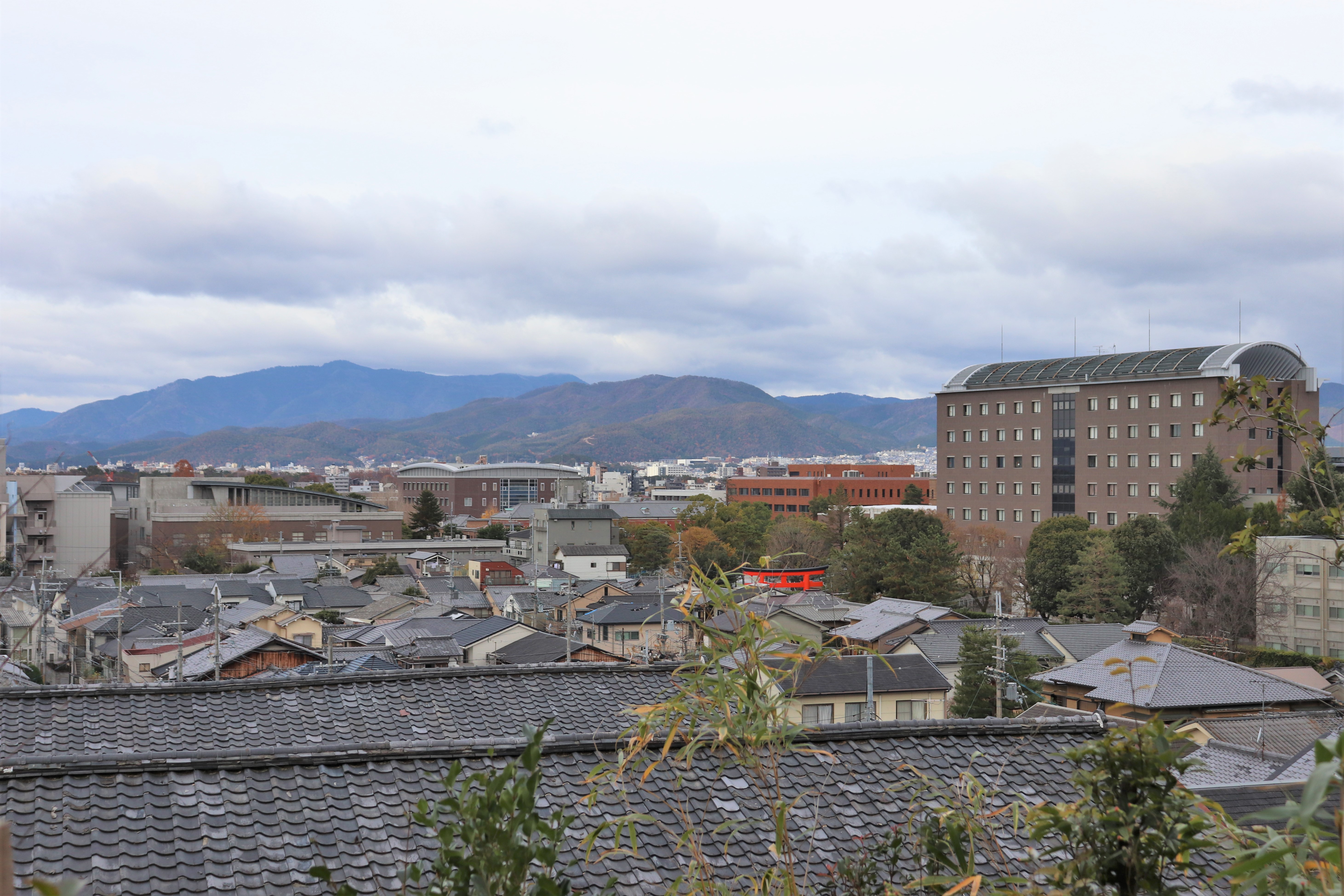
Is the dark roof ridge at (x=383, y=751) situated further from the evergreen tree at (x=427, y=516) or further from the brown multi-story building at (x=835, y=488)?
the brown multi-story building at (x=835, y=488)

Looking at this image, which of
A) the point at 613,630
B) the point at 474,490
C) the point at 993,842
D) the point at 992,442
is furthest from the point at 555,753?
the point at 474,490

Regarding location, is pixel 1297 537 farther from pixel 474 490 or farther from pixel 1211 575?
pixel 474 490

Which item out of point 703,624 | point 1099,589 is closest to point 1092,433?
point 1099,589

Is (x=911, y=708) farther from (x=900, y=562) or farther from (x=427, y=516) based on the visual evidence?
(x=427, y=516)

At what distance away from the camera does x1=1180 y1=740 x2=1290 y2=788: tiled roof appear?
30.3ft

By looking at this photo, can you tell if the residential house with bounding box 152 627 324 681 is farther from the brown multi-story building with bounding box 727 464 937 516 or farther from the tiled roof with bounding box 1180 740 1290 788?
the brown multi-story building with bounding box 727 464 937 516

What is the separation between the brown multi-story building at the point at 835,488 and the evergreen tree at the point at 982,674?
4871 cm

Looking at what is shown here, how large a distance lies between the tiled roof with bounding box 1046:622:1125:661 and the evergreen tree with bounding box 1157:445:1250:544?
20.7 feet

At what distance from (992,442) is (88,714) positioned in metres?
50.0

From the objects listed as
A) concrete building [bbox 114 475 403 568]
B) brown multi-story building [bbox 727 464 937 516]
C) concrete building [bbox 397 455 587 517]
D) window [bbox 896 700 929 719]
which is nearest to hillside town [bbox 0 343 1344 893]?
window [bbox 896 700 929 719]

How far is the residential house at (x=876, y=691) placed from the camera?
50.4 ft

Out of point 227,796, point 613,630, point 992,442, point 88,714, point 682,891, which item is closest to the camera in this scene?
point 682,891

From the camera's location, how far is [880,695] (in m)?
16.1

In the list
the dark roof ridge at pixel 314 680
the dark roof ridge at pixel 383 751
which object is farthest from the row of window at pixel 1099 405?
the dark roof ridge at pixel 383 751
